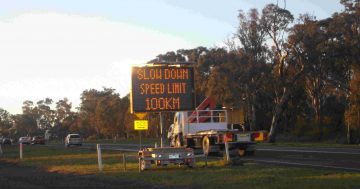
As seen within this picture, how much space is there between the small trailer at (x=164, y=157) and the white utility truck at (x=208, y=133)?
8.54 m

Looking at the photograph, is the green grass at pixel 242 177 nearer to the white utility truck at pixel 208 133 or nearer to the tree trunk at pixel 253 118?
the white utility truck at pixel 208 133

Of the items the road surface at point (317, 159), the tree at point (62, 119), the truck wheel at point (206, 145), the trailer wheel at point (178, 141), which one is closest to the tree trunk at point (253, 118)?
the trailer wheel at point (178, 141)

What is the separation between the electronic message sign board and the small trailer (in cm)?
198

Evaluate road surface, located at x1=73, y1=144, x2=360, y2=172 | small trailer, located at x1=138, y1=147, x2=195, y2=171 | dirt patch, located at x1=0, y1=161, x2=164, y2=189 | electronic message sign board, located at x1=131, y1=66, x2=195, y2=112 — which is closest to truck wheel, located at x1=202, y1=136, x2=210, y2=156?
road surface, located at x1=73, y1=144, x2=360, y2=172

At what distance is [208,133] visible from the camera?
3256 centimetres

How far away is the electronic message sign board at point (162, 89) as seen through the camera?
2344 cm

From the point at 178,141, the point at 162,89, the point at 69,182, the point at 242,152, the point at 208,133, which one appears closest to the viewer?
the point at 69,182

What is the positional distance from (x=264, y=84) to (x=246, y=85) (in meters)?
2.09

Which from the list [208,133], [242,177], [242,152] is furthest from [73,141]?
[242,177]

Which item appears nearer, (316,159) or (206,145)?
(316,159)

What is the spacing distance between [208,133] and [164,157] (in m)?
10.7

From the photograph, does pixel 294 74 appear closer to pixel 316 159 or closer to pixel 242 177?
pixel 316 159

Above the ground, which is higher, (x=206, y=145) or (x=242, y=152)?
(x=206, y=145)

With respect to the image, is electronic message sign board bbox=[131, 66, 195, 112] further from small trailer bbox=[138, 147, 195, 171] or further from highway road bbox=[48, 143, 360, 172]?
highway road bbox=[48, 143, 360, 172]
